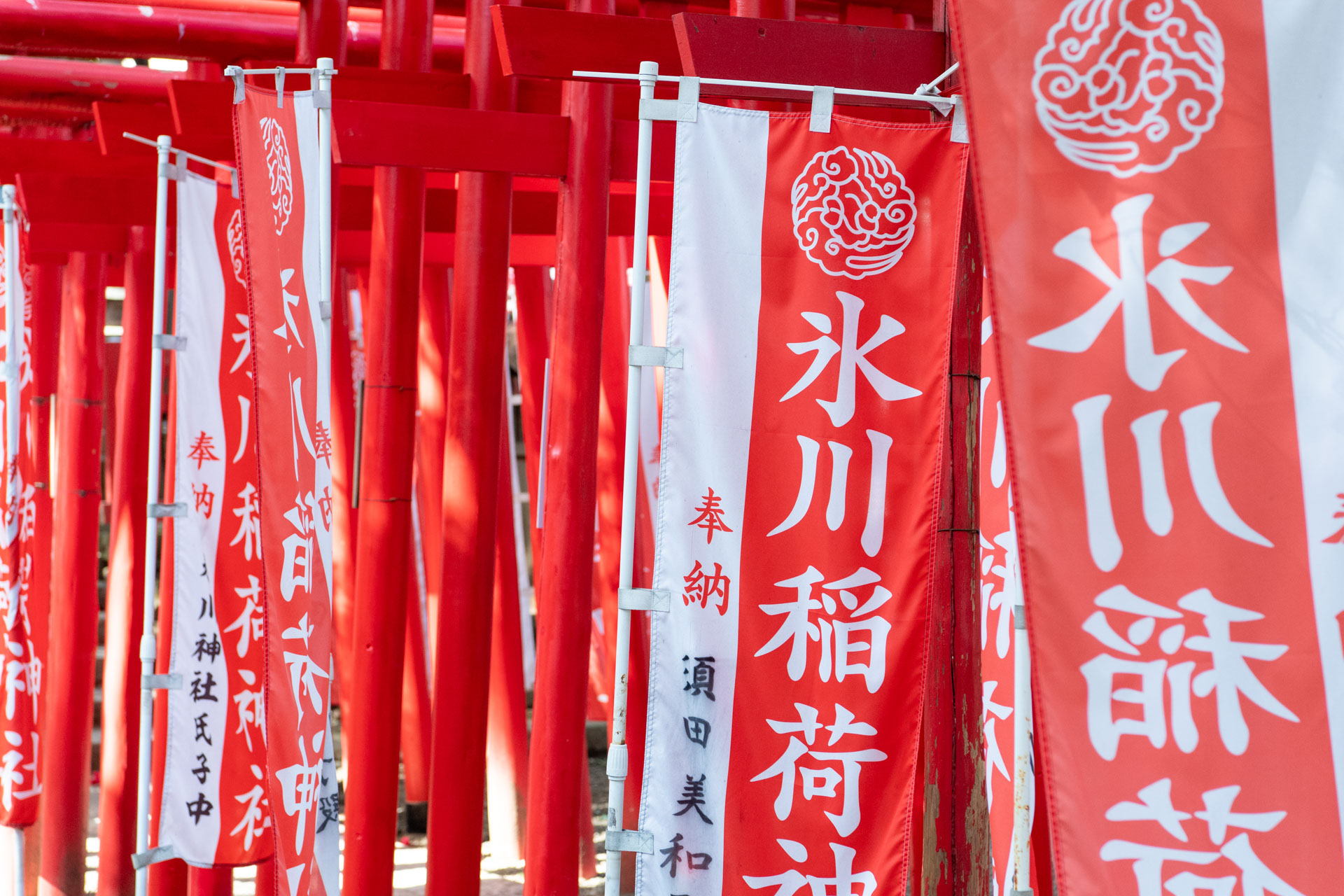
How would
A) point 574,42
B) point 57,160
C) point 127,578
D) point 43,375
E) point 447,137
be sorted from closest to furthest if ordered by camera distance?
1. point 574,42
2. point 447,137
3. point 57,160
4. point 127,578
5. point 43,375

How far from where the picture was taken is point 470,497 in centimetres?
623

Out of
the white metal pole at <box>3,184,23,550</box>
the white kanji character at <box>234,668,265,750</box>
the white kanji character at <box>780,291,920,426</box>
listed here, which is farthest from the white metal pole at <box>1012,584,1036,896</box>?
the white metal pole at <box>3,184,23,550</box>

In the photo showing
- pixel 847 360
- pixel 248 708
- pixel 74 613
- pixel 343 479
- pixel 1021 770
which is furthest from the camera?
pixel 343 479

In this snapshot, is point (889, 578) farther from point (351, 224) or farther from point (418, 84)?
point (351, 224)

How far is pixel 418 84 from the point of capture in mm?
5770

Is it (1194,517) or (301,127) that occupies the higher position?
(301,127)

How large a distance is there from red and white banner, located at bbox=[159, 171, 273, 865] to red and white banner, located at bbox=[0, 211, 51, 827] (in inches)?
62.0

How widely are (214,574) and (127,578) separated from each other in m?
3.25

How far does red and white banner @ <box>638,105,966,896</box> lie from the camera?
11.1 ft

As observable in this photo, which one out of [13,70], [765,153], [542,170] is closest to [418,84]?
[542,170]

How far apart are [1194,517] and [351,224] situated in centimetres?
595

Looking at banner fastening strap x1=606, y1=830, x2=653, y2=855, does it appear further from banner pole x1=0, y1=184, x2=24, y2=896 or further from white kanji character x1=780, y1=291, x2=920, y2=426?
banner pole x1=0, y1=184, x2=24, y2=896

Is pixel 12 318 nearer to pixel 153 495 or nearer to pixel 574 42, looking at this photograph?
pixel 153 495

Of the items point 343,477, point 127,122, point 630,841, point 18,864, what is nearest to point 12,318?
point 127,122
